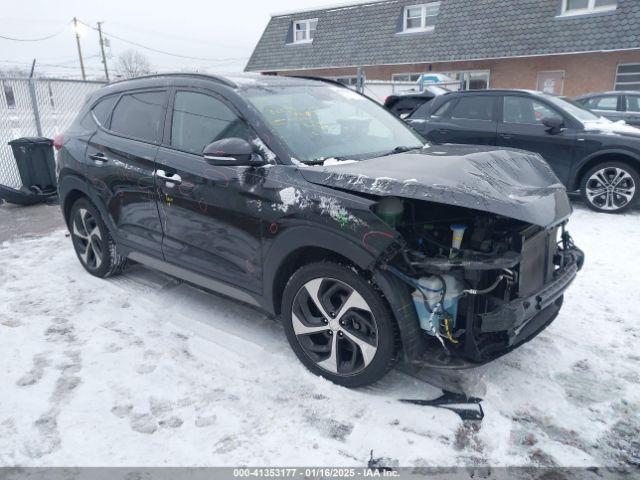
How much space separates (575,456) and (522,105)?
240 inches

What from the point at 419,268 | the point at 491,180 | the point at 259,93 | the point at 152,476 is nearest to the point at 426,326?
the point at 419,268

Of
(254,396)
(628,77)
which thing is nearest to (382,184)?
(254,396)

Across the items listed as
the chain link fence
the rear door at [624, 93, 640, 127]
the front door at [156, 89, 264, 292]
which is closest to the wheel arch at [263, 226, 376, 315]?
the front door at [156, 89, 264, 292]

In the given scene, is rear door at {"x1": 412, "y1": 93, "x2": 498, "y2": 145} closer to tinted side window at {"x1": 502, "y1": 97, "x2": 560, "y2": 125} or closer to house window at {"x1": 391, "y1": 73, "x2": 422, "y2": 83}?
tinted side window at {"x1": 502, "y1": 97, "x2": 560, "y2": 125}

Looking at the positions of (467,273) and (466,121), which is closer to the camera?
(467,273)

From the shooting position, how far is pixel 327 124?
3426 mm

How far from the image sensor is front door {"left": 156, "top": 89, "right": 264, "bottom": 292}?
313cm

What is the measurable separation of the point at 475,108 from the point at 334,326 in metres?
6.02

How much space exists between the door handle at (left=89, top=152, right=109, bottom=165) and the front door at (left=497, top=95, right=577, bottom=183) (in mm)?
5695

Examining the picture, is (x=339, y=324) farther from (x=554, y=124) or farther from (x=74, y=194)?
(x=554, y=124)

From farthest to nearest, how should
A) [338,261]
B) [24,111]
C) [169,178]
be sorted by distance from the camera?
[24,111], [169,178], [338,261]

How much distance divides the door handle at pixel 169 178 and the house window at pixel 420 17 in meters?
19.1

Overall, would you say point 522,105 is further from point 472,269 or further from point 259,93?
point 472,269

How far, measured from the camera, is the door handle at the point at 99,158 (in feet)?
13.6
